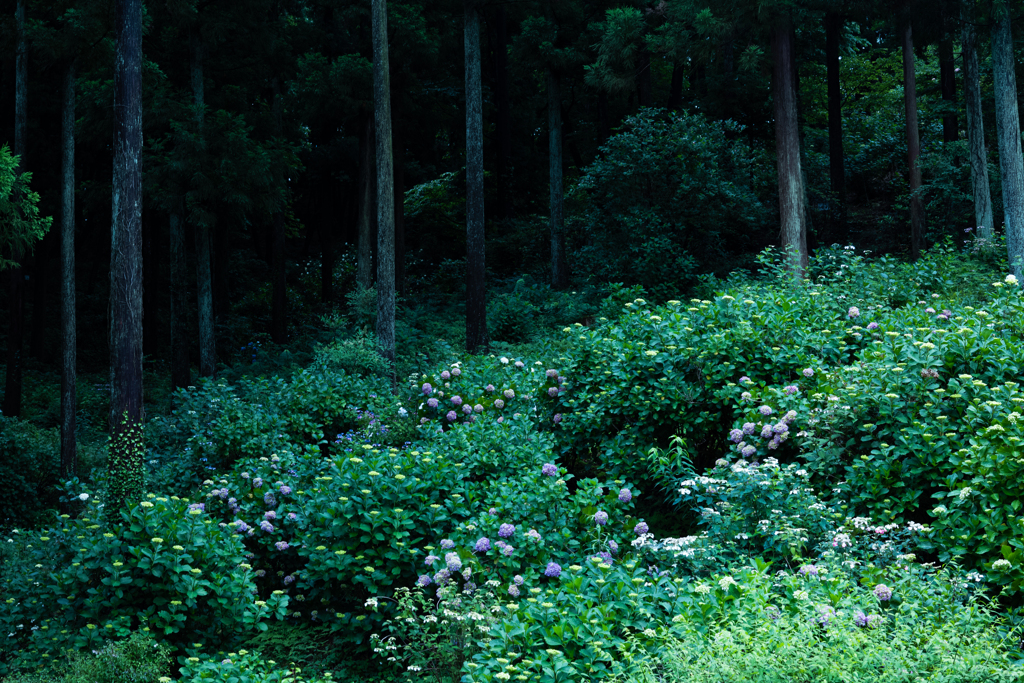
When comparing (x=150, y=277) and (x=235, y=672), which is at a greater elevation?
(x=150, y=277)

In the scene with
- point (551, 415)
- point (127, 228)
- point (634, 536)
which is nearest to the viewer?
point (634, 536)

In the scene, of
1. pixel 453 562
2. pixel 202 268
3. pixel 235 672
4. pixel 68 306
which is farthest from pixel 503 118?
pixel 235 672

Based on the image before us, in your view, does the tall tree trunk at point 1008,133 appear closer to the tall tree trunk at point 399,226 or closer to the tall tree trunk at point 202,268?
the tall tree trunk at point 399,226

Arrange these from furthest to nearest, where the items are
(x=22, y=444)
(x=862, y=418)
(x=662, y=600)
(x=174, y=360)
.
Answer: (x=174, y=360)
(x=22, y=444)
(x=862, y=418)
(x=662, y=600)

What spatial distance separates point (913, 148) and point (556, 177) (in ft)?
27.7

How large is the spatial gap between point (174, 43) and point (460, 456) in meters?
17.0

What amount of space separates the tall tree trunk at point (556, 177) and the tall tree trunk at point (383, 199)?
6742 mm

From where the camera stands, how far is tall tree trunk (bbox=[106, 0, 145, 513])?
370 inches

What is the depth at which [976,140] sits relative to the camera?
53.1ft

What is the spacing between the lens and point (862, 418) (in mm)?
6457

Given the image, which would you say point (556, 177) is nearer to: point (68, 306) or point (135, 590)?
point (68, 306)

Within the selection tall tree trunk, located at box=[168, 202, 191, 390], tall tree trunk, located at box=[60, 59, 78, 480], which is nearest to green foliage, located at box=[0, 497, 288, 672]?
tall tree trunk, located at box=[60, 59, 78, 480]

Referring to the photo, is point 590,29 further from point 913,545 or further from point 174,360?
point 913,545

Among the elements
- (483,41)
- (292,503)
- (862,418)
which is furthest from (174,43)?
(862,418)
